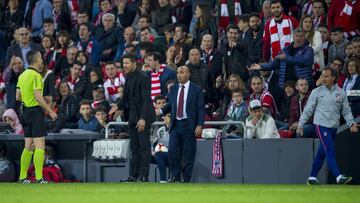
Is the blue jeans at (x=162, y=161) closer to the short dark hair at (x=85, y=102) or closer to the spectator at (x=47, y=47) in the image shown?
the short dark hair at (x=85, y=102)

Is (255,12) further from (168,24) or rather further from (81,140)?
(81,140)

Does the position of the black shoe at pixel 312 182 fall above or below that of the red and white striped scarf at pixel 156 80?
below

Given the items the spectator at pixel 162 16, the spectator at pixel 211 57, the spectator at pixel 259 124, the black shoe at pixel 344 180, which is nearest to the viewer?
the black shoe at pixel 344 180

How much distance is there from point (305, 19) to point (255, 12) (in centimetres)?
239

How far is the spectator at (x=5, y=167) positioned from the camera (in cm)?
2080

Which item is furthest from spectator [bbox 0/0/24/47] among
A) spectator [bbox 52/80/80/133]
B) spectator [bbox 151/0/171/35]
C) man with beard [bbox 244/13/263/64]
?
man with beard [bbox 244/13/263/64]

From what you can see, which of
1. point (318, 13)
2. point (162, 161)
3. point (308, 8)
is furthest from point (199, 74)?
point (308, 8)

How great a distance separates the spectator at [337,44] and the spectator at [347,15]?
1.88ft

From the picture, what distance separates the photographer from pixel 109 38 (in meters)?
24.4

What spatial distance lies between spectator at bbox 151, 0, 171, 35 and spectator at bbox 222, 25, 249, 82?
304 cm

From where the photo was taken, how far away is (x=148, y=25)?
23688 mm

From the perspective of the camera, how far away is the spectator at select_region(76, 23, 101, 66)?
24.5 meters

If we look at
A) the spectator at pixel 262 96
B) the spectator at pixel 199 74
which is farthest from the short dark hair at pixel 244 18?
the spectator at pixel 262 96

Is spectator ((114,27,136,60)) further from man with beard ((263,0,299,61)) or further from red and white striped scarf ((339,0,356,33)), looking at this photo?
red and white striped scarf ((339,0,356,33))
